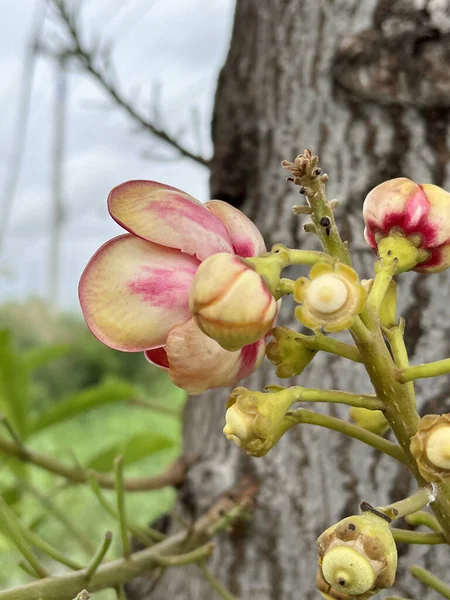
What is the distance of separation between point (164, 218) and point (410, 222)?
10 centimetres

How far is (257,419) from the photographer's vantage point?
0.87 feet

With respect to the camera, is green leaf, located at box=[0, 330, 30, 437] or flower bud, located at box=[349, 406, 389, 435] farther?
green leaf, located at box=[0, 330, 30, 437]

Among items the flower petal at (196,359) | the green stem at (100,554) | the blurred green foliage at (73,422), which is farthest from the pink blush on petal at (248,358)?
the blurred green foliage at (73,422)

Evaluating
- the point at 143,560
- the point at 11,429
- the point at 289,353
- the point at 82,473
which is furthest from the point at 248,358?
the point at 82,473

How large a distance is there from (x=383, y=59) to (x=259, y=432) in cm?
52

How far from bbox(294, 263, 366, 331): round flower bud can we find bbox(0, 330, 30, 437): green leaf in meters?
0.61

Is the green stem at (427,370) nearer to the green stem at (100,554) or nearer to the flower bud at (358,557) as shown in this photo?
the flower bud at (358,557)

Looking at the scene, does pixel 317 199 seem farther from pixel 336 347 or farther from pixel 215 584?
pixel 215 584

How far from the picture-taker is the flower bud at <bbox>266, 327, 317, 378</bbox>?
291 millimetres

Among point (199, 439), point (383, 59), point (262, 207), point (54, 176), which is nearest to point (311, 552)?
point (199, 439)

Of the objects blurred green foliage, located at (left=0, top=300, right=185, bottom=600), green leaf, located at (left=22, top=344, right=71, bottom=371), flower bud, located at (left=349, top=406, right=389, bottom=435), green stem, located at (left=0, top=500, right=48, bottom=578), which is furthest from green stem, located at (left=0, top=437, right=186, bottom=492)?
flower bud, located at (left=349, top=406, right=389, bottom=435)

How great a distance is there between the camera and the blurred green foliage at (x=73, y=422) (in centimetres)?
81

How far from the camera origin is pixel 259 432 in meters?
0.27

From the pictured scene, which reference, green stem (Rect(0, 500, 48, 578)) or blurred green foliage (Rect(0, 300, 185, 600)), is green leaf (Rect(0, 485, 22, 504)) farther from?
green stem (Rect(0, 500, 48, 578))
